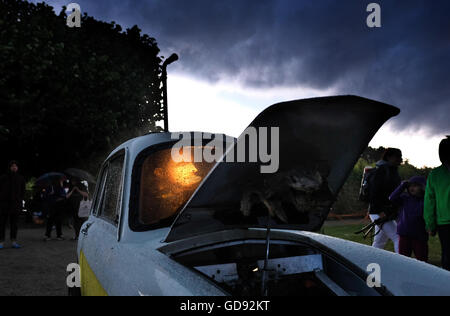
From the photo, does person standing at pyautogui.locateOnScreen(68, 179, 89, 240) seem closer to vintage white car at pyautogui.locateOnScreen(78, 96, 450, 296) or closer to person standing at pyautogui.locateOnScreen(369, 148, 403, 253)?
person standing at pyautogui.locateOnScreen(369, 148, 403, 253)

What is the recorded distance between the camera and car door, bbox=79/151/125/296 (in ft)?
8.03

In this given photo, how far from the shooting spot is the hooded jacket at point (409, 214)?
5441 millimetres

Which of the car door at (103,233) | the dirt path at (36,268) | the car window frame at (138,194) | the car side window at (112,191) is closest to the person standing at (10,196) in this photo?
the dirt path at (36,268)

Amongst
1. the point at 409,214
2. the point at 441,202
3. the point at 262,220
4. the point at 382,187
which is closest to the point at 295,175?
the point at 262,220

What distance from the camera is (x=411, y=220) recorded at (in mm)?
5473

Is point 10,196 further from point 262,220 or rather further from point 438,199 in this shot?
point 438,199

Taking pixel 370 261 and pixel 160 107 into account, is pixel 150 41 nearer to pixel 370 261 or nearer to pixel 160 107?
pixel 160 107

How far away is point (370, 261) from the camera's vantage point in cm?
235

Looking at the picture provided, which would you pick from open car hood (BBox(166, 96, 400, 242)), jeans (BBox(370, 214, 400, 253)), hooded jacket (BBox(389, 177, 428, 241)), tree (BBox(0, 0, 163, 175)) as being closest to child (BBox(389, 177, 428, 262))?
hooded jacket (BBox(389, 177, 428, 241))

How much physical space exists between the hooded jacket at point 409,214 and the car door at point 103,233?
3.98 m

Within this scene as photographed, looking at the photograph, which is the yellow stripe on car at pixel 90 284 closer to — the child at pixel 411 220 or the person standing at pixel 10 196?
the child at pixel 411 220

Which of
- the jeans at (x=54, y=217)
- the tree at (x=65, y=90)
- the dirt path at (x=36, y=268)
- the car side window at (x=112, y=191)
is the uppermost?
the tree at (x=65, y=90)
